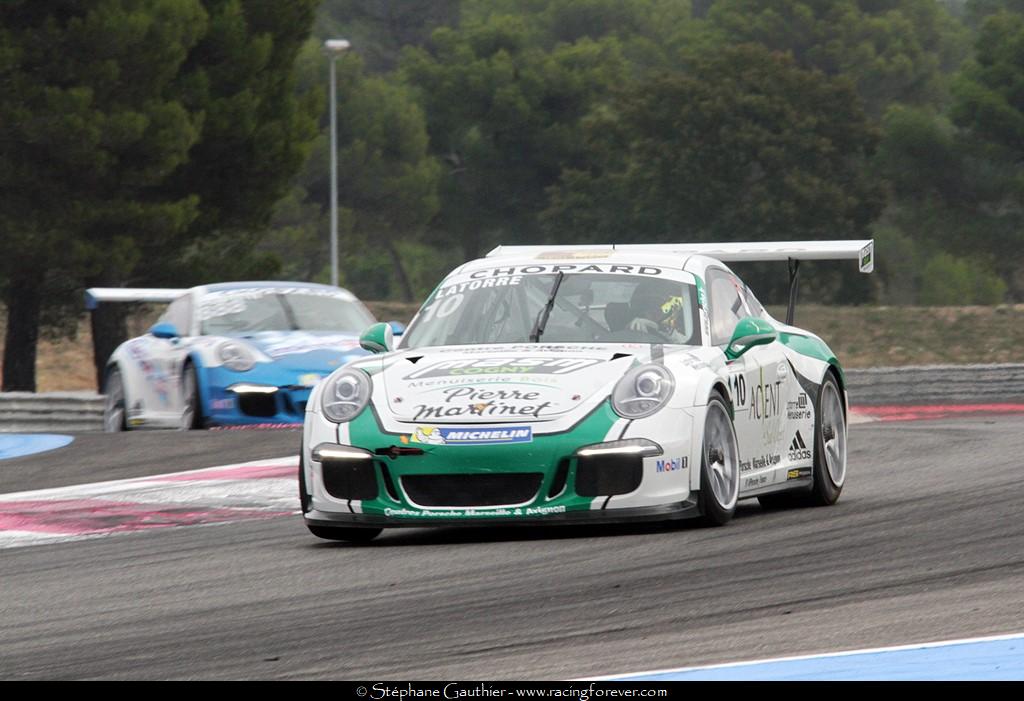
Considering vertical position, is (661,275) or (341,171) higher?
(661,275)

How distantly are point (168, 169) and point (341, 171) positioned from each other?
34541 millimetres

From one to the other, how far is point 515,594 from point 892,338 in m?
46.0

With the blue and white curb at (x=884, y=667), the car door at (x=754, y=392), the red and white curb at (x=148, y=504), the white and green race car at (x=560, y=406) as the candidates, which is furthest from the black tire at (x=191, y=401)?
the blue and white curb at (x=884, y=667)

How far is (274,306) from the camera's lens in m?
16.8

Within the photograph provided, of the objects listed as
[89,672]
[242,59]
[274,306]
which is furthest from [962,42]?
[89,672]

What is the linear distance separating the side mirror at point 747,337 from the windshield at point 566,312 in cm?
17

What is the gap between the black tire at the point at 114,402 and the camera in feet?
57.1

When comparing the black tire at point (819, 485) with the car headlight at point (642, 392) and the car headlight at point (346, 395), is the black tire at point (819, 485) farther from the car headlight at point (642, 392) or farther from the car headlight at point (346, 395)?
the car headlight at point (346, 395)

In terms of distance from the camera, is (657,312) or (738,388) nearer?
(738,388)

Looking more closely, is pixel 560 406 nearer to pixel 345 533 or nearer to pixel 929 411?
pixel 345 533

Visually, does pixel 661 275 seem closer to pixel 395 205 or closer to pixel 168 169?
pixel 168 169

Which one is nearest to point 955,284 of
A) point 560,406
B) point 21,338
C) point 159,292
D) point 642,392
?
point 21,338

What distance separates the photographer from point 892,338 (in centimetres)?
5156

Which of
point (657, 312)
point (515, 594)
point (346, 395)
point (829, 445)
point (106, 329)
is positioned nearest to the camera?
point (515, 594)
